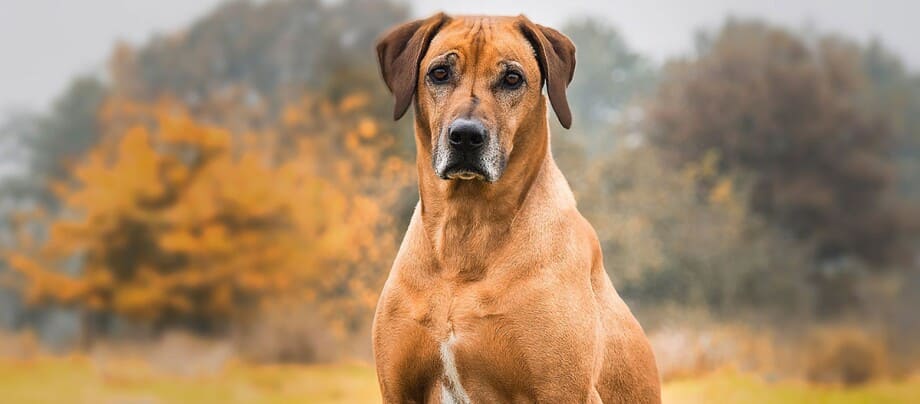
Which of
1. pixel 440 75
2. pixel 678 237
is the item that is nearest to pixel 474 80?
pixel 440 75

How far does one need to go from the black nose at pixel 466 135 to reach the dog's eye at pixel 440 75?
0.97 ft

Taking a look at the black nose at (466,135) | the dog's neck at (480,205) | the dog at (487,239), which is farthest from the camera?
the dog's neck at (480,205)

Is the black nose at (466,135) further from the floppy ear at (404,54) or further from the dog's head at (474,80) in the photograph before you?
the floppy ear at (404,54)

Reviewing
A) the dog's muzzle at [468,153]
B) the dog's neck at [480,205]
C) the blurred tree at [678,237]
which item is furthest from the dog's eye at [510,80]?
the blurred tree at [678,237]

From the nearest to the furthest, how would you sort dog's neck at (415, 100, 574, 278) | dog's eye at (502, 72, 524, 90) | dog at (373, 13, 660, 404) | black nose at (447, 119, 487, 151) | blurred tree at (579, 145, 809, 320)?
black nose at (447, 119, 487, 151) < dog at (373, 13, 660, 404) < dog's eye at (502, 72, 524, 90) < dog's neck at (415, 100, 574, 278) < blurred tree at (579, 145, 809, 320)

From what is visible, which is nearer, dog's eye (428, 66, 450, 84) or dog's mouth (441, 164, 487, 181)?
dog's mouth (441, 164, 487, 181)

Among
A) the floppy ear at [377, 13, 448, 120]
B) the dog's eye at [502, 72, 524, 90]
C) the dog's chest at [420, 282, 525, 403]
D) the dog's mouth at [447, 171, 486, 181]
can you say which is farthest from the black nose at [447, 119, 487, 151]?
the dog's chest at [420, 282, 525, 403]

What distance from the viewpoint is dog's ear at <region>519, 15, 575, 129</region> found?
443cm

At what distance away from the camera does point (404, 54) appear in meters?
4.53

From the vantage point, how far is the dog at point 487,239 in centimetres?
422

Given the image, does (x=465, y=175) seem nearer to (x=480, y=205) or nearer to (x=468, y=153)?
(x=468, y=153)

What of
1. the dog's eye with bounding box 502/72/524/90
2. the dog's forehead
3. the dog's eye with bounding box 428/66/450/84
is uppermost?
the dog's forehead

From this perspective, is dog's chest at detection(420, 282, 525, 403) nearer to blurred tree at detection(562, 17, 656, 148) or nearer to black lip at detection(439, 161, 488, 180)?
black lip at detection(439, 161, 488, 180)

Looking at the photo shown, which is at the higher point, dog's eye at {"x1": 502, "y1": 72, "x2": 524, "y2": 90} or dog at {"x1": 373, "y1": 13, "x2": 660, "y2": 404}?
dog's eye at {"x1": 502, "y1": 72, "x2": 524, "y2": 90}
